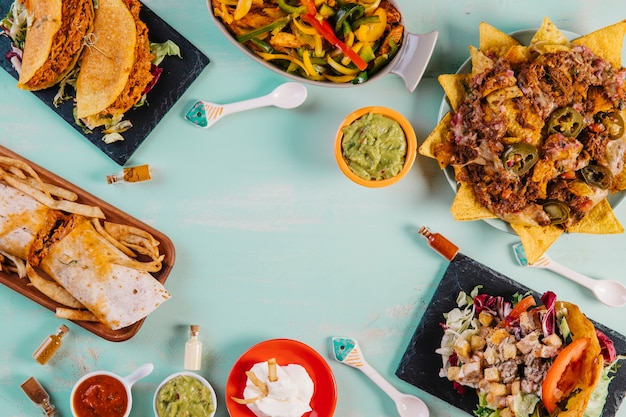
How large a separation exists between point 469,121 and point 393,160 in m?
0.39

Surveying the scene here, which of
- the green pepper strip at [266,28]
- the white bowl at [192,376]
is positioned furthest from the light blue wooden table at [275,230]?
the green pepper strip at [266,28]

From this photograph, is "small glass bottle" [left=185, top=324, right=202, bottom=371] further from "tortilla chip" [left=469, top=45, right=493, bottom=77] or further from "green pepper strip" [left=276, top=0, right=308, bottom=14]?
"tortilla chip" [left=469, top=45, right=493, bottom=77]

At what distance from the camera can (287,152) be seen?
122 inches

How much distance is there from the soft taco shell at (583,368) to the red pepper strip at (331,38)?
1.46 m

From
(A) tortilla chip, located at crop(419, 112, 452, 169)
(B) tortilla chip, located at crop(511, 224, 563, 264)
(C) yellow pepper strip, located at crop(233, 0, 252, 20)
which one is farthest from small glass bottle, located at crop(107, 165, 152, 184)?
(B) tortilla chip, located at crop(511, 224, 563, 264)

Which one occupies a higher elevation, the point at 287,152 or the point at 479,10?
the point at 479,10

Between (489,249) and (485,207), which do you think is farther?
(489,249)

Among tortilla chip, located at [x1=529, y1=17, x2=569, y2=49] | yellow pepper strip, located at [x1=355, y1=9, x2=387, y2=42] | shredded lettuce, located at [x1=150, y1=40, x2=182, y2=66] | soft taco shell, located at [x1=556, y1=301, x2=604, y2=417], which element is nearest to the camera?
soft taco shell, located at [x1=556, y1=301, x2=604, y2=417]

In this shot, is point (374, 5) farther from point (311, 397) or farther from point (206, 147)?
point (311, 397)

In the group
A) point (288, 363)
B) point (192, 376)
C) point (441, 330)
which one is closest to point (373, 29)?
point (441, 330)

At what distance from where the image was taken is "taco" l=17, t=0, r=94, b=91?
2668 mm

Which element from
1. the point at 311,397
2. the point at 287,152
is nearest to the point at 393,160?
the point at 287,152

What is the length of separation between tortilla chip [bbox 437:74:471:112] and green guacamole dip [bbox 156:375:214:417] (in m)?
1.83

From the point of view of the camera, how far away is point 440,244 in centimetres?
301
